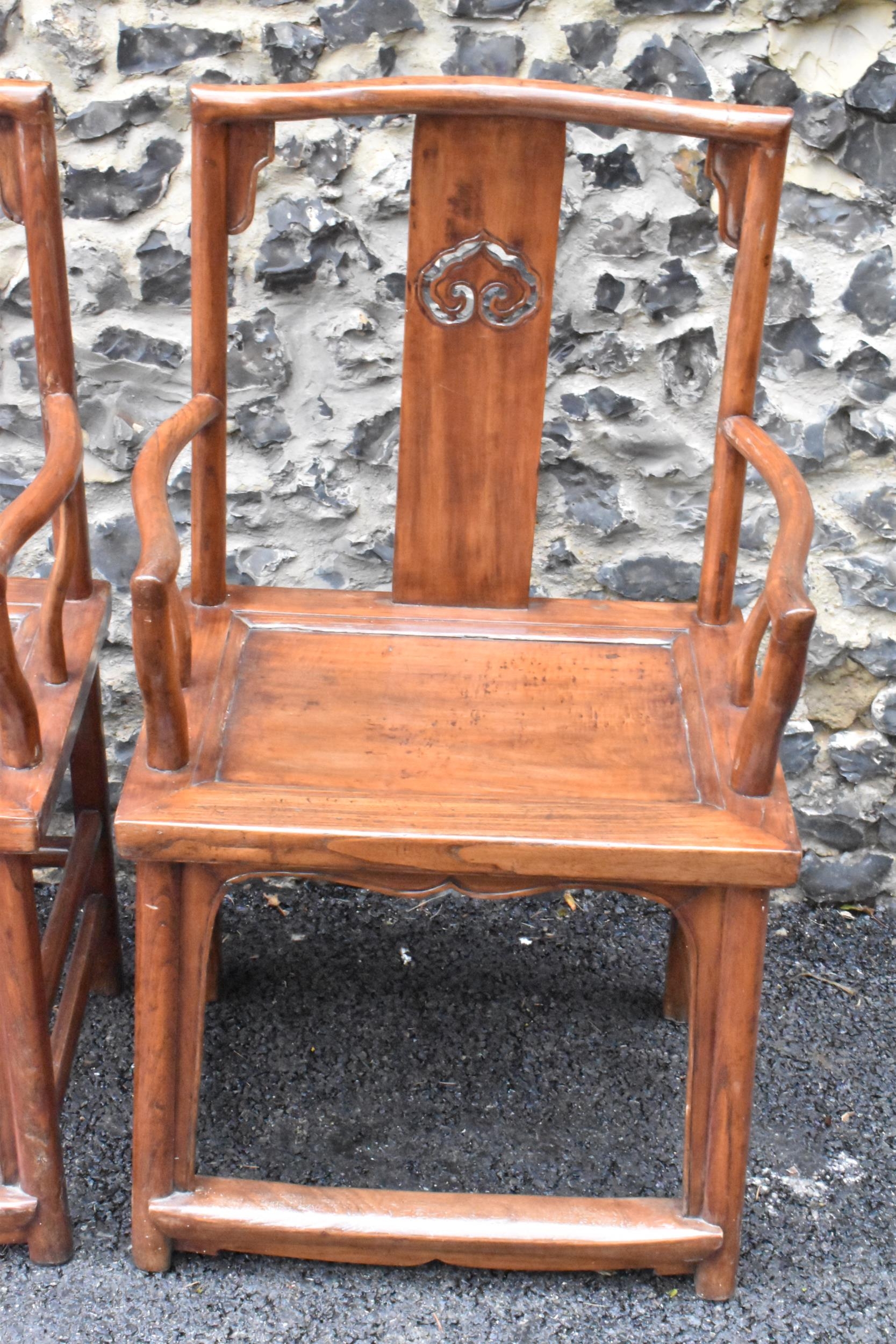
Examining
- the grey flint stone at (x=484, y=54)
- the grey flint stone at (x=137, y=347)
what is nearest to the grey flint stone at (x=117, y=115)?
the grey flint stone at (x=137, y=347)

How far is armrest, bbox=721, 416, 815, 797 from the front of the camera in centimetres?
116

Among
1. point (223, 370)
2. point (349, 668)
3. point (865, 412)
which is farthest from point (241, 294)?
point (865, 412)

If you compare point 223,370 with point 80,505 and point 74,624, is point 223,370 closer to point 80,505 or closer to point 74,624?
point 80,505

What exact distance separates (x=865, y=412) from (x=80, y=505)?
100cm

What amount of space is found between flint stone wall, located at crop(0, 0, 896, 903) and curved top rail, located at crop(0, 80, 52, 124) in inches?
12.8

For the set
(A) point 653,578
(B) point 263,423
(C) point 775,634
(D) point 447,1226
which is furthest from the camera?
(A) point 653,578

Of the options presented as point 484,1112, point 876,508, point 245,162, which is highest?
point 245,162

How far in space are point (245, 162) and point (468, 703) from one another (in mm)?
609

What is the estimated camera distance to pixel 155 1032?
1.32 meters

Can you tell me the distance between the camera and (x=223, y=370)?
148cm

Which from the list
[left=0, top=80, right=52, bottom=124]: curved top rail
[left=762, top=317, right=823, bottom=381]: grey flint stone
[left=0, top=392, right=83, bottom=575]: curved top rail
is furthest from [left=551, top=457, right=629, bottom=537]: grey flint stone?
[left=0, top=80, right=52, bottom=124]: curved top rail

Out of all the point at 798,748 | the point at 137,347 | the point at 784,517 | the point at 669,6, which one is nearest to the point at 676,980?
the point at 798,748

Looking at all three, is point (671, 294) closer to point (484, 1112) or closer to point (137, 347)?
point (137, 347)

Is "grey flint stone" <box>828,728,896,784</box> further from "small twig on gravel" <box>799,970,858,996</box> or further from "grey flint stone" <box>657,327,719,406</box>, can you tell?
"grey flint stone" <box>657,327,719,406</box>
